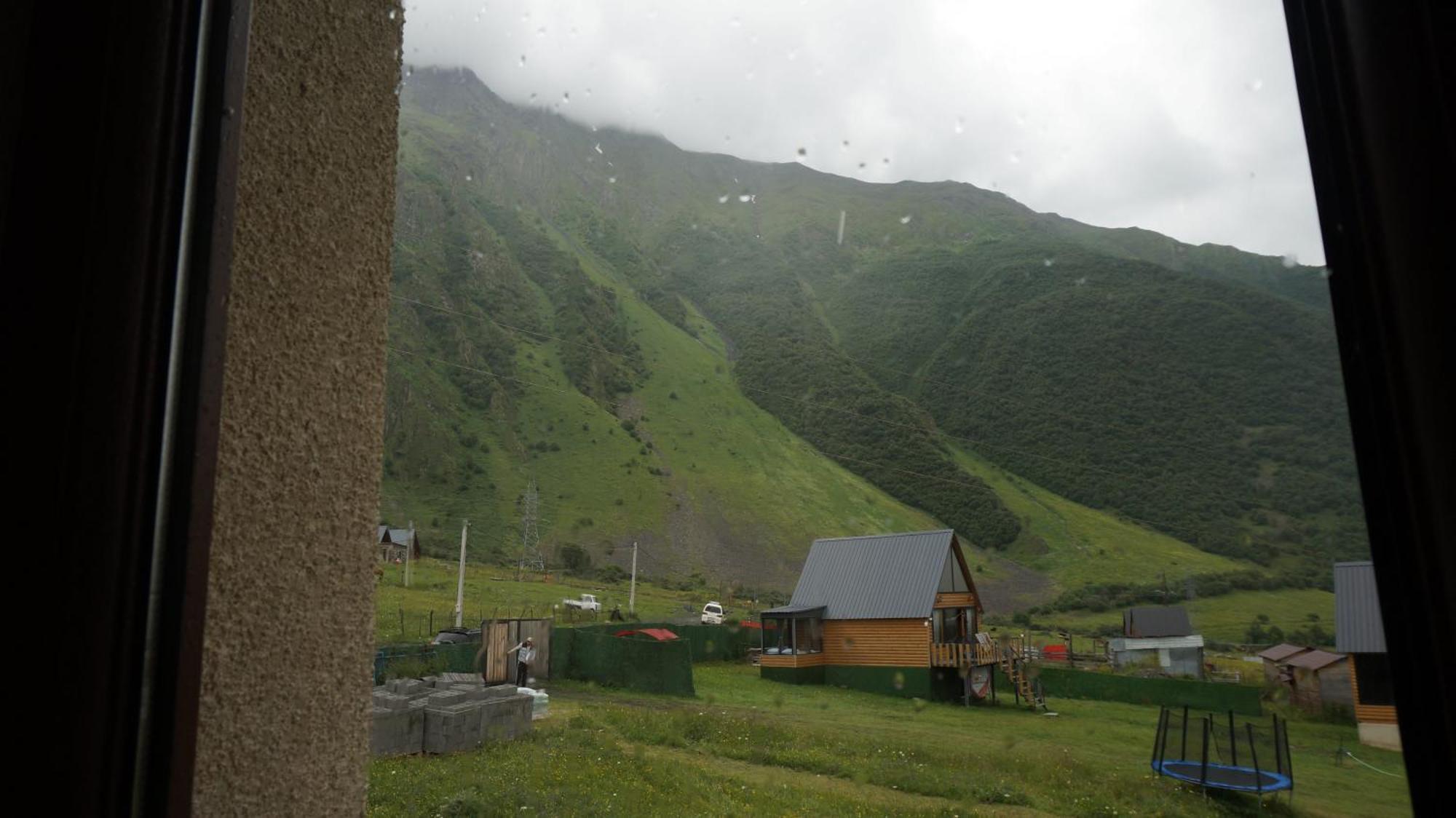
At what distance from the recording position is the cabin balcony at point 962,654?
316 cm

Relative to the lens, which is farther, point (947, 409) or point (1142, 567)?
point (947, 409)

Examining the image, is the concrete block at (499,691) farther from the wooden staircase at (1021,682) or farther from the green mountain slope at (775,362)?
the wooden staircase at (1021,682)

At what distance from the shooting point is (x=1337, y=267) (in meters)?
0.35

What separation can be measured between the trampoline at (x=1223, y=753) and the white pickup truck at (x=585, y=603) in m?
2.31

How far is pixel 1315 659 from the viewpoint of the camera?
0.75m

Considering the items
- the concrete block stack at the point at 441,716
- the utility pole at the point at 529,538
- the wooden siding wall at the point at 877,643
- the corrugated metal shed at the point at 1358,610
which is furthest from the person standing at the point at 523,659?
the corrugated metal shed at the point at 1358,610

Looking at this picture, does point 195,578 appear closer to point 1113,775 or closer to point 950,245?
point 1113,775

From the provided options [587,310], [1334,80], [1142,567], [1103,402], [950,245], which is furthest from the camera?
[587,310]

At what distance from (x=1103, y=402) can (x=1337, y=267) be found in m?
2.13

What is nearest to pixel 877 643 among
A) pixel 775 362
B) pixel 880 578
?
pixel 880 578

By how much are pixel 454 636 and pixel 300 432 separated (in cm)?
306

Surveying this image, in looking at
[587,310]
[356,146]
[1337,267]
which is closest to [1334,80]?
[1337,267]

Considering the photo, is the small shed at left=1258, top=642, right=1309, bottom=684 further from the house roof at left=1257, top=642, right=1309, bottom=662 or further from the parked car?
the parked car

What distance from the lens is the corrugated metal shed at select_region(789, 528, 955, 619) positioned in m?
3.14
